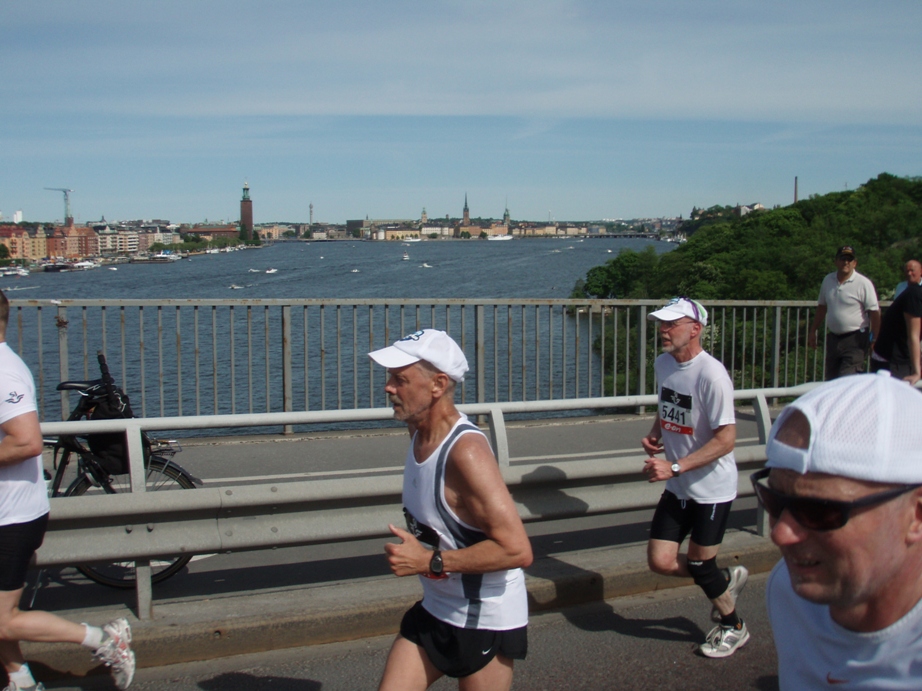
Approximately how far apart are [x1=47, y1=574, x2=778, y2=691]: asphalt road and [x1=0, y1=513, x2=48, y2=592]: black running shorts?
80 cm

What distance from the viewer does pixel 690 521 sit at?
16.6 ft

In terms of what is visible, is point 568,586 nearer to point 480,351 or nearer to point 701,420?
point 701,420

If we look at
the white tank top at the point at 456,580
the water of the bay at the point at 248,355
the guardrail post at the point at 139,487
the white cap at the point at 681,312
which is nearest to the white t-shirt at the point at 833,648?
the white tank top at the point at 456,580

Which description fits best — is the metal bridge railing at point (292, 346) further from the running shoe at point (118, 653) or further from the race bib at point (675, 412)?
the running shoe at point (118, 653)

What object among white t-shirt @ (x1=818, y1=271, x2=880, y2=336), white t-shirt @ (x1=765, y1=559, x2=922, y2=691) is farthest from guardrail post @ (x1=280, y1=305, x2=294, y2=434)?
white t-shirt @ (x1=765, y1=559, x2=922, y2=691)

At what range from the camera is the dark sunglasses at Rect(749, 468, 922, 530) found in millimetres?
1573

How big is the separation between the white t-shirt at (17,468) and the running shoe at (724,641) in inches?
133

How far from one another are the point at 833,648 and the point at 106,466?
4.55 m

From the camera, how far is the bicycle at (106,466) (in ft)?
17.7

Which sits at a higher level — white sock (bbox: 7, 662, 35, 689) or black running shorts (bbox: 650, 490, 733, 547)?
black running shorts (bbox: 650, 490, 733, 547)

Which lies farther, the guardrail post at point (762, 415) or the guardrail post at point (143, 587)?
the guardrail post at point (762, 415)

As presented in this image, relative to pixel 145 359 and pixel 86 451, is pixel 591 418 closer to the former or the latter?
pixel 145 359

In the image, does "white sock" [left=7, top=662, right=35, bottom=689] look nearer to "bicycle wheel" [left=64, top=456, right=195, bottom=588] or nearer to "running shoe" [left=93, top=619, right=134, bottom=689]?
"running shoe" [left=93, top=619, right=134, bottom=689]

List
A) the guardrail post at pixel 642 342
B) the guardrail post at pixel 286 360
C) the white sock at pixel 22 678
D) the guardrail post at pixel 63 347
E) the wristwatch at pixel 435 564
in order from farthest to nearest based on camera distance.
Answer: the guardrail post at pixel 642 342
the guardrail post at pixel 286 360
the guardrail post at pixel 63 347
the white sock at pixel 22 678
the wristwatch at pixel 435 564
